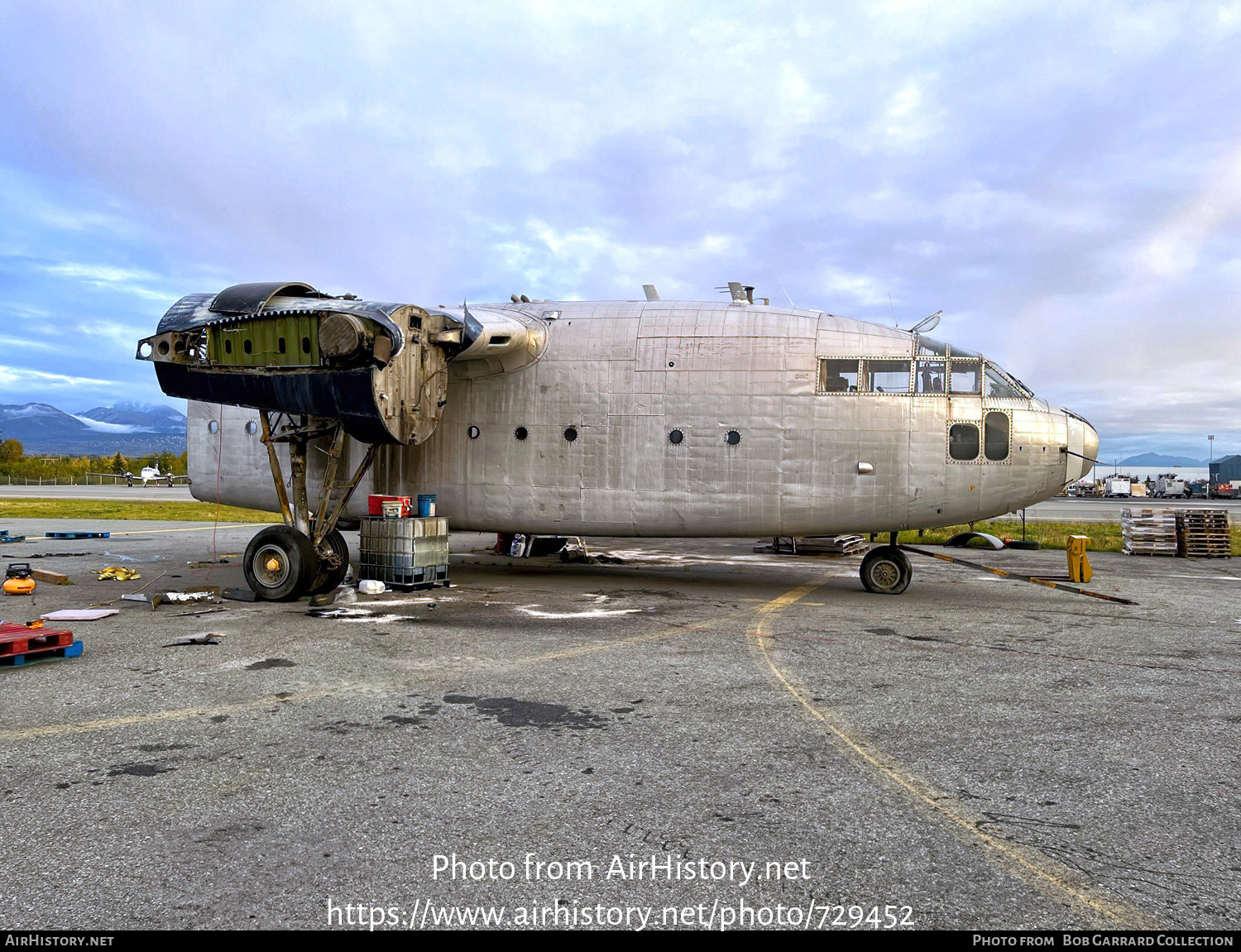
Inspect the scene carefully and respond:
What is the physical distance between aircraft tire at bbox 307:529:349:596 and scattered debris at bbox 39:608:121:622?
270 cm

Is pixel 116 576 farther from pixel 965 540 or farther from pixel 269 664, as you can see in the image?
pixel 965 540

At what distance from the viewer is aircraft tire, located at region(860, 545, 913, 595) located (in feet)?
42.8

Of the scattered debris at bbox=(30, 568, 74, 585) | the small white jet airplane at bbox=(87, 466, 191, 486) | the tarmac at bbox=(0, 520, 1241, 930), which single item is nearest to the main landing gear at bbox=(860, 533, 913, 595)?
the tarmac at bbox=(0, 520, 1241, 930)

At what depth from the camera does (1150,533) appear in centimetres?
2230

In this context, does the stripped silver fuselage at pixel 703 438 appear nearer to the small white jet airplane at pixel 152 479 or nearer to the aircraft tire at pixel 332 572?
the aircraft tire at pixel 332 572

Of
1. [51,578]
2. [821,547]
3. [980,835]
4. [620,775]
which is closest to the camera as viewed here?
[980,835]

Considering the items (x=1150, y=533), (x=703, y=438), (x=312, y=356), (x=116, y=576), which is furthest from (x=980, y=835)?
(x=1150, y=533)

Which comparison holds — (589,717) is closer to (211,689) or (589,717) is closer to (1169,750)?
(211,689)

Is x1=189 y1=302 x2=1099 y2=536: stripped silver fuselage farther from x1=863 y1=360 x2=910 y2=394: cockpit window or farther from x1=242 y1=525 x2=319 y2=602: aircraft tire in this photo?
x1=242 y1=525 x2=319 y2=602: aircraft tire

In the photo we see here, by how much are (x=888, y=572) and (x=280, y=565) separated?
33.8 ft

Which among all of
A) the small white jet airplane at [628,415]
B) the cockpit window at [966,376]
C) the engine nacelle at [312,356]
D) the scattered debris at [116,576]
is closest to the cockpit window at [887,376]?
the small white jet airplane at [628,415]

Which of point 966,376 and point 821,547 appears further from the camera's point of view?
point 821,547

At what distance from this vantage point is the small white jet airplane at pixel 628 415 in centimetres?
1161

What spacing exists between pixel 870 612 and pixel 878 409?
10.8 feet
